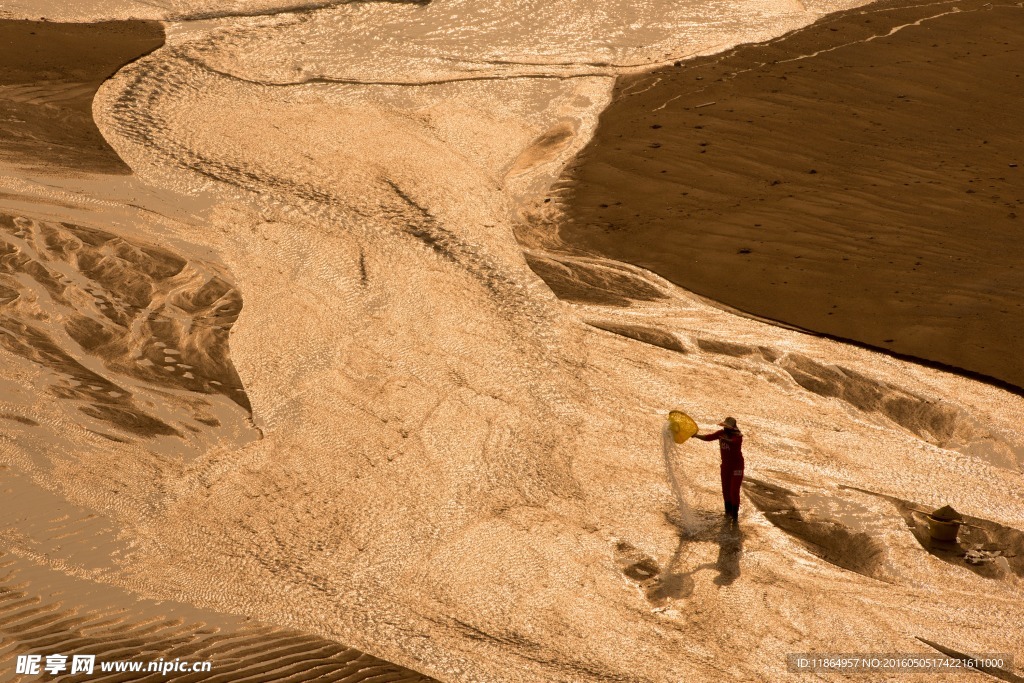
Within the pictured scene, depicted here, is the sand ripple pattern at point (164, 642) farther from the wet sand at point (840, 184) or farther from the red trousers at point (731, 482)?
the wet sand at point (840, 184)

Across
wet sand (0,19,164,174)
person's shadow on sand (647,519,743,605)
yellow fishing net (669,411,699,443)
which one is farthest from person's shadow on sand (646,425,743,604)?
wet sand (0,19,164,174)

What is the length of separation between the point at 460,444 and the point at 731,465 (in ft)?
7.18

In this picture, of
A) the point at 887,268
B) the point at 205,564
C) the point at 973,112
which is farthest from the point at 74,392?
the point at 973,112

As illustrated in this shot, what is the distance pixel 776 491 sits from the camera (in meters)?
8.12

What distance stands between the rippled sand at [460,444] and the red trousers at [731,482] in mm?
245

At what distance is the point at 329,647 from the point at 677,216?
6.87 meters

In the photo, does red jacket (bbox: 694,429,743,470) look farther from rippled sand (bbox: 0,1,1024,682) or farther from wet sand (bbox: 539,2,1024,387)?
wet sand (bbox: 539,2,1024,387)

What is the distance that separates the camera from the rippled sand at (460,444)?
22.3 ft

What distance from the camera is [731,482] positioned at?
760 centimetres

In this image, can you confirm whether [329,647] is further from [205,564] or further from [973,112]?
[973,112]

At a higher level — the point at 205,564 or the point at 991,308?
the point at 991,308

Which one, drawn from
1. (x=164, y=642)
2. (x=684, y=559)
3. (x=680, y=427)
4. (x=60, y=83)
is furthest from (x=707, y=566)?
(x=60, y=83)

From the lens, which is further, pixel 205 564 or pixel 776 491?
pixel 776 491

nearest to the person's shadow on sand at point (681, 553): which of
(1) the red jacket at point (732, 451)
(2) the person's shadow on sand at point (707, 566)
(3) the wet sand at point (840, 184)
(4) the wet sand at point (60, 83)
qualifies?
(2) the person's shadow on sand at point (707, 566)
